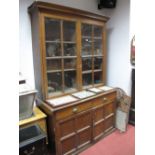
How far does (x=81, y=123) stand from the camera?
6.52 ft

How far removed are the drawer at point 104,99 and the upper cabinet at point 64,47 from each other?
29 cm

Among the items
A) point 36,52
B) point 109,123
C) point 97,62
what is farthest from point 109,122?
point 36,52

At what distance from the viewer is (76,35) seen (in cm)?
209

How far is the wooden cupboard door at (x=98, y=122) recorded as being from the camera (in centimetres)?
217

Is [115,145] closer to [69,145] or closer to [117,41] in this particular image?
[69,145]

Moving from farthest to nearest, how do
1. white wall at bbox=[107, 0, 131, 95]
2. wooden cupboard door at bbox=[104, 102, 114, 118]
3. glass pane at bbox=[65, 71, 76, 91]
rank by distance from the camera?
1. white wall at bbox=[107, 0, 131, 95]
2. wooden cupboard door at bbox=[104, 102, 114, 118]
3. glass pane at bbox=[65, 71, 76, 91]

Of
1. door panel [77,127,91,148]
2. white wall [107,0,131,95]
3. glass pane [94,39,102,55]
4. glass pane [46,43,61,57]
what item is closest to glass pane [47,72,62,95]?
glass pane [46,43,61,57]

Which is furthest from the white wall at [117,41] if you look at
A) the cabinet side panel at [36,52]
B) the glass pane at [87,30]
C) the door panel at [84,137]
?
the door panel at [84,137]

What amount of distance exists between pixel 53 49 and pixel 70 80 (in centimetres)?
53

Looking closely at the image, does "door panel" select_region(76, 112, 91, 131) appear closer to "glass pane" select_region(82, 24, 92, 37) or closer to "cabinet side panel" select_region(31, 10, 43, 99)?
"cabinet side panel" select_region(31, 10, 43, 99)

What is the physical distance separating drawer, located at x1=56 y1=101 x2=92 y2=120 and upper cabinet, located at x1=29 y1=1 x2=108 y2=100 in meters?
0.29

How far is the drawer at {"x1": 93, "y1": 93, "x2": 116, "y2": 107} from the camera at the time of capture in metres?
2.15
